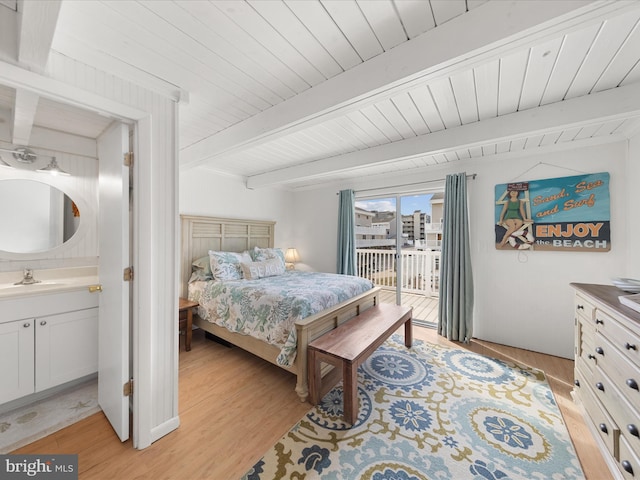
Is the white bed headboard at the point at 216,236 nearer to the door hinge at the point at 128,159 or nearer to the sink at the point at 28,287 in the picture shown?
the sink at the point at 28,287

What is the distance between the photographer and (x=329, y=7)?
3.67 feet

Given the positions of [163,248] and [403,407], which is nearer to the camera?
[163,248]

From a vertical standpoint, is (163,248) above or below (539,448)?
above

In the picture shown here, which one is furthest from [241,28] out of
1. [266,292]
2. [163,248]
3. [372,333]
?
[372,333]

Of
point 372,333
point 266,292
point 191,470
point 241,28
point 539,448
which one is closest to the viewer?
point 241,28

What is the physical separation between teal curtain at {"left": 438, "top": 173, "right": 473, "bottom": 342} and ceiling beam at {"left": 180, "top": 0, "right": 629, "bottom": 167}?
2.22 m

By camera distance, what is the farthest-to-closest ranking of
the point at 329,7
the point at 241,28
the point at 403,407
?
the point at 403,407 → the point at 241,28 → the point at 329,7

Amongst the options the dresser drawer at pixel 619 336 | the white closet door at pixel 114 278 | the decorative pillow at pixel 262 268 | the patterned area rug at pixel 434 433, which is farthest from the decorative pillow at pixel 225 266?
the dresser drawer at pixel 619 336

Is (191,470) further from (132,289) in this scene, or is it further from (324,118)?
(324,118)

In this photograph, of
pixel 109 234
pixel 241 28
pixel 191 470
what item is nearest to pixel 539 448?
pixel 191 470

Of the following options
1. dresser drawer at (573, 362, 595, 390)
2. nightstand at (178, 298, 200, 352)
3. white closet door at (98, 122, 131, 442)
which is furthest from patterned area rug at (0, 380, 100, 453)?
dresser drawer at (573, 362, 595, 390)

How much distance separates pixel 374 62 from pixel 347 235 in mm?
2976

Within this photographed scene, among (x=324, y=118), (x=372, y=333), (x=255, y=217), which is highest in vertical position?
(x=324, y=118)

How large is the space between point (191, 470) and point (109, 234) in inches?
62.4
